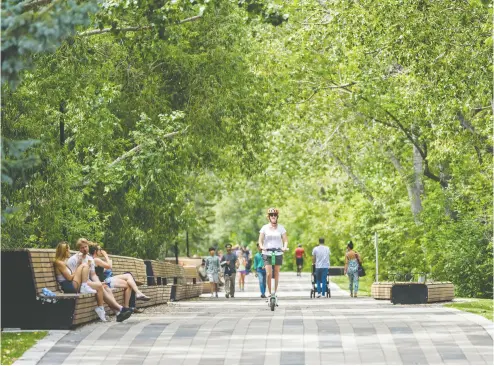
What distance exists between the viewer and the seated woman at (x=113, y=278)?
18812 millimetres

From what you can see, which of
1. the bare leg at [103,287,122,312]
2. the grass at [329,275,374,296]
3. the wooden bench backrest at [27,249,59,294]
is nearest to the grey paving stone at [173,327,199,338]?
the wooden bench backrest at [27,249,59,294]

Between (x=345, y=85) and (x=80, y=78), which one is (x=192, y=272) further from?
(x=80, y=78)

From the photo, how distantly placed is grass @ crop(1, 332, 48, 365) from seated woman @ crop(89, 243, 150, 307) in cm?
449

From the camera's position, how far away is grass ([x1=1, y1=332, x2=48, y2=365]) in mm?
11858

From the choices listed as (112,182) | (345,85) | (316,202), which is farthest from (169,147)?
(316,202)

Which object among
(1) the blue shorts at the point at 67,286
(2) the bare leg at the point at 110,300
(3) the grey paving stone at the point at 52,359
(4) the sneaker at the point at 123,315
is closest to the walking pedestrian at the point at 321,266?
(2) the bare leg at the point at 110,300

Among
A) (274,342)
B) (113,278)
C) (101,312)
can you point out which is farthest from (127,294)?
(274,342)

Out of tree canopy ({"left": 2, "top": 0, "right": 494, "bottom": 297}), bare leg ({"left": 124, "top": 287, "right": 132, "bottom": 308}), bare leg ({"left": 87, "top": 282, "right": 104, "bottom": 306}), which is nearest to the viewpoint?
bare leg ({"left": 87, "top": 282, "right": 104, "bottom": 306})

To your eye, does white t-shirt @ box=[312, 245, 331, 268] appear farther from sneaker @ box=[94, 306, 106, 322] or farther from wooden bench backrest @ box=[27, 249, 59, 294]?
sneaker @ box=[94, 306, 106, 322]

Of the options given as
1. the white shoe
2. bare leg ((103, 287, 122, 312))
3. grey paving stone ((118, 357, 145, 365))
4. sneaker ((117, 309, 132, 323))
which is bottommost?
grey paving stone ((118, 357, 145, 365))

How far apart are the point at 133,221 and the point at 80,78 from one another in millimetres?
8399

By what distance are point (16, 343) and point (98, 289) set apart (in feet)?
12.2

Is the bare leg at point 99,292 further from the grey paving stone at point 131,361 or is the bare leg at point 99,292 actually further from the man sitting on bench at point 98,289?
the grey paving stone at point 131,361

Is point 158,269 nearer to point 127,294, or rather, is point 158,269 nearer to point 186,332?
point 127,294
